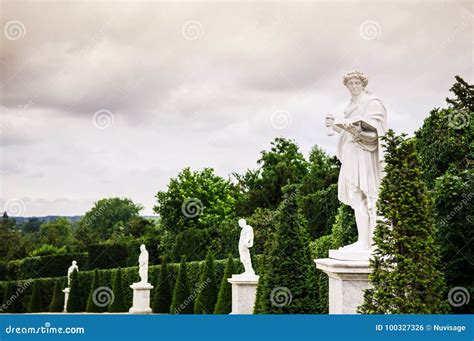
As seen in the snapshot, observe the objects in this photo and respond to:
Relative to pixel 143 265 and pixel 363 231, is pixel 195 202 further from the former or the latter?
pixel 363 231

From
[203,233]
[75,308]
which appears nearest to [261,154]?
[203,233]

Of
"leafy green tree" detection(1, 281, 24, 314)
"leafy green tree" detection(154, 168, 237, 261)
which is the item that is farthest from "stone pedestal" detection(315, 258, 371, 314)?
"leafy green tree" detection(154, 168, 237, 261)

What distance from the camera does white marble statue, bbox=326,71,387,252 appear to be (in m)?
7.50

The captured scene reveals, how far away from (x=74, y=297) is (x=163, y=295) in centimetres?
775

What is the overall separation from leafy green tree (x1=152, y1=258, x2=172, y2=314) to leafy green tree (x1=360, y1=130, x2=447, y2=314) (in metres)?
19.6

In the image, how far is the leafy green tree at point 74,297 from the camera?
30141 millimetres

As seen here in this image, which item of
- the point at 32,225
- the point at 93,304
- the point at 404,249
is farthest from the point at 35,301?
the point at 32,225

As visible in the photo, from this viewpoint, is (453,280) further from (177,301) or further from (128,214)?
(128,214)

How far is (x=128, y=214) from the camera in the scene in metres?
72.7

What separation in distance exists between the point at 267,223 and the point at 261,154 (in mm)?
17618

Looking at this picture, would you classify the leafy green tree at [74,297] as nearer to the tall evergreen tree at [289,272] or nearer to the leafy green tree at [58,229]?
the tall evergreen tree at [289,272]

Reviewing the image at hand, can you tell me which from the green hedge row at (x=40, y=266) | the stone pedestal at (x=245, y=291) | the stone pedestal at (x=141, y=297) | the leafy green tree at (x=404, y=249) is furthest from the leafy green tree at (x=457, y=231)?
the green hedge row at (x=40, y=266)

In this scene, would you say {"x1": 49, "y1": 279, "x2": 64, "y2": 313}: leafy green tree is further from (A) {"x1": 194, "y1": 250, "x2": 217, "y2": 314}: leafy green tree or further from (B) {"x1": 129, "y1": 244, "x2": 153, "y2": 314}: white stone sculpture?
(A) {"x1": 194, "y1": 250, "x2": 217, "y2": 314}: leafy green tree

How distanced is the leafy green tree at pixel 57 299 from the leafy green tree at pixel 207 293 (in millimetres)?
14837
